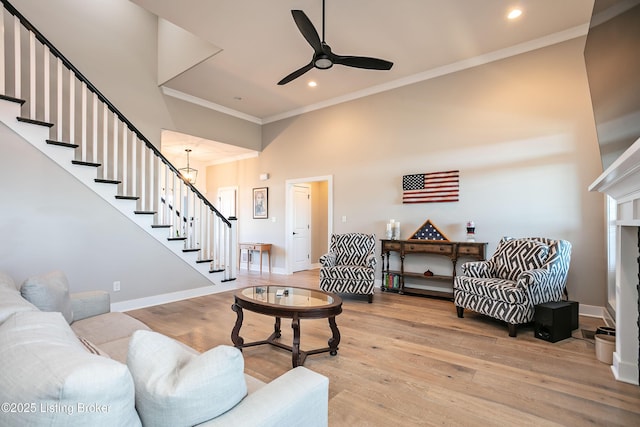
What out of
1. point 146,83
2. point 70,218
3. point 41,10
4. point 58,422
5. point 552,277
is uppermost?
point 41,10

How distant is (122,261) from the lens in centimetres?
409

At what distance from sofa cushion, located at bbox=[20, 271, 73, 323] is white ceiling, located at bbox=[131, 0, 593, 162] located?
121 inches

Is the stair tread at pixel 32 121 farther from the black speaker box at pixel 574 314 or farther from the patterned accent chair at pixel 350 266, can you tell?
the black speaker box at pixel 574 314

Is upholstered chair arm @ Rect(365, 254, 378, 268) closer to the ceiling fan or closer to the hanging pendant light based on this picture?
the ceiling fan

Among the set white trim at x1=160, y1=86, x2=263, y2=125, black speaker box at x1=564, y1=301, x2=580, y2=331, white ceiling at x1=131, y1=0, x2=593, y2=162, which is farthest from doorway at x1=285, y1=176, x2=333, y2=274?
black speaker box at x1=564, y1=301, x2=580, y2=331

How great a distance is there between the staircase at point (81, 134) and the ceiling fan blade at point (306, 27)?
2762 millimetres

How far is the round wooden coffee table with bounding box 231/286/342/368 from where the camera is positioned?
8.14 feet

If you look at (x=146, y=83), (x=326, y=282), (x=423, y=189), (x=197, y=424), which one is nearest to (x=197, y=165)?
(x=146, y=83)

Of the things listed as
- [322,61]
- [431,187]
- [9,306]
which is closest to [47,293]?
[9,306]

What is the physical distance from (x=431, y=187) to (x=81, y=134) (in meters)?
5.30

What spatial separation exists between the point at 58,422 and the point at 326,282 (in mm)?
4274

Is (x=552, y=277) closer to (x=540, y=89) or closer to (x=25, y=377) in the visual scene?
(x=540, y=89)

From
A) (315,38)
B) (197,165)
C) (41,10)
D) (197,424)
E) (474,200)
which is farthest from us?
(197,165)

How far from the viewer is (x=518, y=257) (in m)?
3.73
